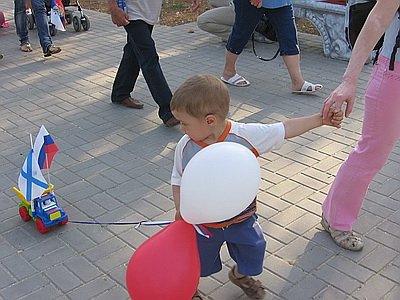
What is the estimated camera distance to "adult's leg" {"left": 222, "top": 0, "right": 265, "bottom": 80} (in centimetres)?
568

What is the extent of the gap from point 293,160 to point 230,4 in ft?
13.2

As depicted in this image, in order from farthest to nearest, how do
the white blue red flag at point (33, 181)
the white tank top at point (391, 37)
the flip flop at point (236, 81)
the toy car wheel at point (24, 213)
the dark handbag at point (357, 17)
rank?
the flip flop at point (236, 81) < the toy car wheel at point (24, 213) < the white blue red flag at point (33, 181) < the dark handbag at point (357, 17) < the white tank top at point (391, 37)

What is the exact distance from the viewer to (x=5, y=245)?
3.47m

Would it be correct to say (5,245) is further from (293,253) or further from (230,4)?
(230,4)

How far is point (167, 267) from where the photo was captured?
→ 216 centimetres

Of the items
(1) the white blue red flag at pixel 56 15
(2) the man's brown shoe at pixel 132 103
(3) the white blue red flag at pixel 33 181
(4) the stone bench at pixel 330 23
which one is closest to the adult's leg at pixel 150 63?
(2) the man's brown shoe at pixel 132 103

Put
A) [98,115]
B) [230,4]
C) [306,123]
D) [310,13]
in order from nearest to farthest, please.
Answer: [306,123], [98,115], [310,13], [230,4]

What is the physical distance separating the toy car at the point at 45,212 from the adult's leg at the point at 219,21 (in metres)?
4.62

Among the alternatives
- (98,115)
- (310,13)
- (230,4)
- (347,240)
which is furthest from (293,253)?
(230,4)

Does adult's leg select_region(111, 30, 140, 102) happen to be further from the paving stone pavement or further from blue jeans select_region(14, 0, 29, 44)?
blue jeans select_region(14, 0, 29, 44)

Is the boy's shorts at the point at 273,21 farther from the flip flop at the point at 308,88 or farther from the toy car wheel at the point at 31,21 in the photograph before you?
the toy car wheel at the point at 31,21

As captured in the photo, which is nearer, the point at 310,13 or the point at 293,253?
the point at 293,253

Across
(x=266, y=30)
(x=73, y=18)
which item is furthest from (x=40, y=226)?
(x=73, y=18)

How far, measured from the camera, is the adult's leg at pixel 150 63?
16.4 feet
